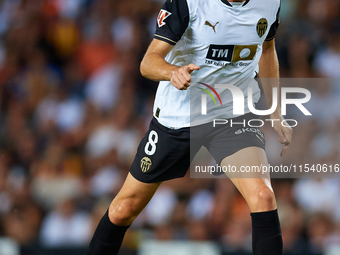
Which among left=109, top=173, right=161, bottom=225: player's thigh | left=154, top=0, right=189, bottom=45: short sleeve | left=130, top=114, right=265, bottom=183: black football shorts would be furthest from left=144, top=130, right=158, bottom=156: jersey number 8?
left=154, top=0, right=189, bottom=45: short sleeve

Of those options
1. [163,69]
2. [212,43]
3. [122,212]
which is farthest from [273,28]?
[122,212]

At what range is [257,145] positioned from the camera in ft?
10.2

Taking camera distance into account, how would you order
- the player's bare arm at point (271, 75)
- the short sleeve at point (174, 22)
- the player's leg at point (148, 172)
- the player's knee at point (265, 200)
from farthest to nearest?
the player's bare arm at point (271, 75) < the player's leg at point (148, 172) < the short sleeve at point (174, 22) < the player's knee at point (265, 200)

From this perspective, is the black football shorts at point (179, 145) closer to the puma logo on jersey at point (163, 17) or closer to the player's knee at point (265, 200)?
the player's knee at point (265, 200)

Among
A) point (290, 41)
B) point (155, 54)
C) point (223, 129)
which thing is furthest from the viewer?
point (290, 41)

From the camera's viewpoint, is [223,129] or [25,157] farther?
[25,157]

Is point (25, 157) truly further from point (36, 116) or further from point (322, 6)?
point (322, 6)

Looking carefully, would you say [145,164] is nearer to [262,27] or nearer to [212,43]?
[212,43]

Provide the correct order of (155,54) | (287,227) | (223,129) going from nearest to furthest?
1. (155,54)
2. (223,129)
3. (287,227)

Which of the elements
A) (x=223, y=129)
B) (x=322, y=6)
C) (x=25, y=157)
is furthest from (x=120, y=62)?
(x=223, y=129)

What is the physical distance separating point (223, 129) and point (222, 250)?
7.25ft

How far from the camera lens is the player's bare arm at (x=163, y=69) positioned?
2547mm

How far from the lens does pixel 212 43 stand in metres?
3.07

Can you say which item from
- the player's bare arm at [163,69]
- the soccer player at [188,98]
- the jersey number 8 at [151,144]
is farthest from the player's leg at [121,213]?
the player's bare arm at [163,69]
